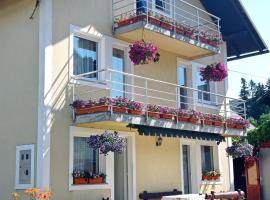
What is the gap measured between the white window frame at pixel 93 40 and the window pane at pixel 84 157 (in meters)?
1.88

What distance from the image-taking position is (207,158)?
20.4 m

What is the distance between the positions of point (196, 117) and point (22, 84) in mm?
6262

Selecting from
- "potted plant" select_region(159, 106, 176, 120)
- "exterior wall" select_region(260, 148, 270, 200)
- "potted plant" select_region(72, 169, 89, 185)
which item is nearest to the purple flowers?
"exterior wall" select_region(260, 148, 270, 200)

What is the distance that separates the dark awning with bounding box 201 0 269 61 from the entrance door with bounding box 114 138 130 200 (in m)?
9.24

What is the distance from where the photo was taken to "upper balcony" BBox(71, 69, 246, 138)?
527 inches

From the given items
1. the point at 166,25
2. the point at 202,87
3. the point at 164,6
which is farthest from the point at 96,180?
the point at 164,6

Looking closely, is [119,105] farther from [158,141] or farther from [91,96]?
[158,141]

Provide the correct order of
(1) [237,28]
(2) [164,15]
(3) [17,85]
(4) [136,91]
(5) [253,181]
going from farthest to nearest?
(5) [253,181], (1) [237,28], (2) [164,15], (4) [136,91], (3) [17,85]

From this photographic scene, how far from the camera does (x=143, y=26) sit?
607 inches

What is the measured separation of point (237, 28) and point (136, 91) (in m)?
7.93

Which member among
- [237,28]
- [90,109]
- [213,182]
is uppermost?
[237,28]

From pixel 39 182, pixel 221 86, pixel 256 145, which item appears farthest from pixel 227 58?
pixel 39 182

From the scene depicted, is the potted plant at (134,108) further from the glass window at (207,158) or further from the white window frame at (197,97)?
the glass window at (207,158)

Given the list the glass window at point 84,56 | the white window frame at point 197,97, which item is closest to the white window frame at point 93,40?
the glass window at point 84,56
